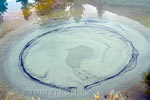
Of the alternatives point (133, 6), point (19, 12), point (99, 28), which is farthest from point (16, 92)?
point (133, 6)

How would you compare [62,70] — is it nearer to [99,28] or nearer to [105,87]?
[105,87]

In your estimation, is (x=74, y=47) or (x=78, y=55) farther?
(x=74, y=47)

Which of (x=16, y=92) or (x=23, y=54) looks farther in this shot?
(x=23, y=54)

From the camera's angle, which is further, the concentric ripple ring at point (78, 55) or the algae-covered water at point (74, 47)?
the concentric ripple ring at point (78, 55)

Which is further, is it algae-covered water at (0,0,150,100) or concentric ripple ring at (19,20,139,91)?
concentric ripple ring at (19,20,139,91)

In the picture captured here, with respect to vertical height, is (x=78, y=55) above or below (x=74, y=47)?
below
